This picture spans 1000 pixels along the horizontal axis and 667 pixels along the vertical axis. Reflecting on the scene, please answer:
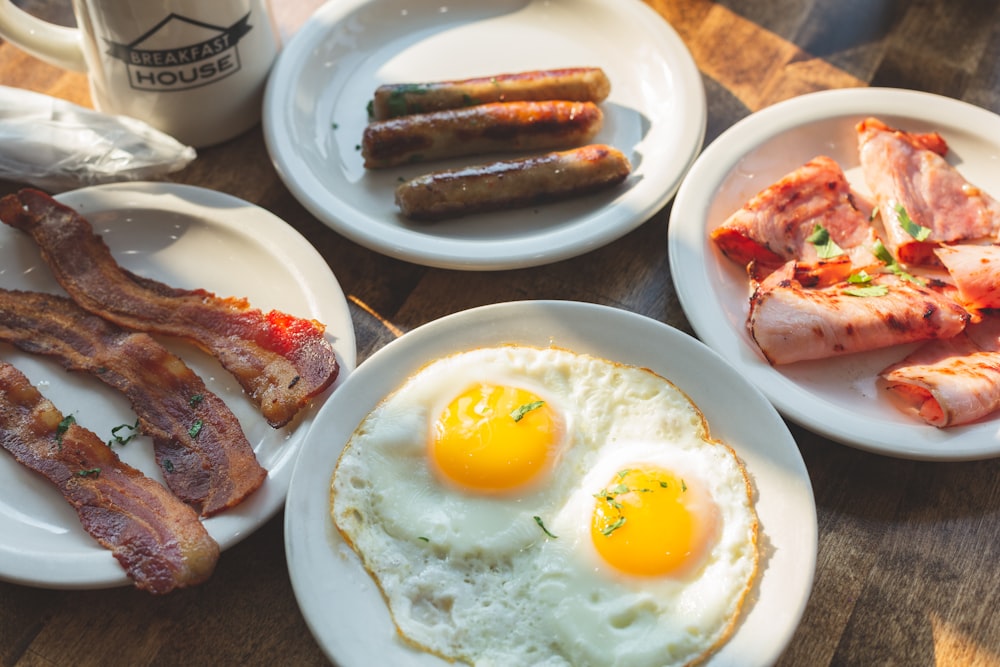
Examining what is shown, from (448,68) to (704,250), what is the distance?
994 mm

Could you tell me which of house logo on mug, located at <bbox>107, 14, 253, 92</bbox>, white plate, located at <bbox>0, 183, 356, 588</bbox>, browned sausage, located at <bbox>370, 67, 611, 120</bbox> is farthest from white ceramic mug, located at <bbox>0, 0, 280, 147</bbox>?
browned sausage, located at <bbox>370, 67, 611, 120</bbox>

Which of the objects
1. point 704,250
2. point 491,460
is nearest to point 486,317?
point 491,460

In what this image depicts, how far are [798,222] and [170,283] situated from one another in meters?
1.59

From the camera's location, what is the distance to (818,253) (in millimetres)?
2180

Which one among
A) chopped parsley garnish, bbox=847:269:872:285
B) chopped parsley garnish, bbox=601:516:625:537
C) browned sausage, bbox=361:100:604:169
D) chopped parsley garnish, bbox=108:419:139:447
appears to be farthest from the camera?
browned sausage, bbox=361:100:604:169

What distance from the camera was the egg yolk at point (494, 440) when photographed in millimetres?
1699

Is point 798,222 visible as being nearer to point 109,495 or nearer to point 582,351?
point 582,351

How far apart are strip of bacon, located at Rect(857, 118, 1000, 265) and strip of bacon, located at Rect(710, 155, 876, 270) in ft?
0.23

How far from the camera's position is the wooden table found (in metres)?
1.68

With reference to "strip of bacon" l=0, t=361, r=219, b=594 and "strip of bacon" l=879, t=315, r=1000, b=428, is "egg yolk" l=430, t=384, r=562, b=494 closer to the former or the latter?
"strip of bacon" l=0, t=361, r=219, b=594

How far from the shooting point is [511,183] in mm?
2207

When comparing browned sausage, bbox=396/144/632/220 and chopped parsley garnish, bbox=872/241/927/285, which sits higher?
browned sausage, bbox=396/144/632/220

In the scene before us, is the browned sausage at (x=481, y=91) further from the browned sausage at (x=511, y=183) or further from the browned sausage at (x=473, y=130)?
the browned sausage at (x=511, y=183)

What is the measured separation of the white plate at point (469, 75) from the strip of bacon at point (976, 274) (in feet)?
2.28
